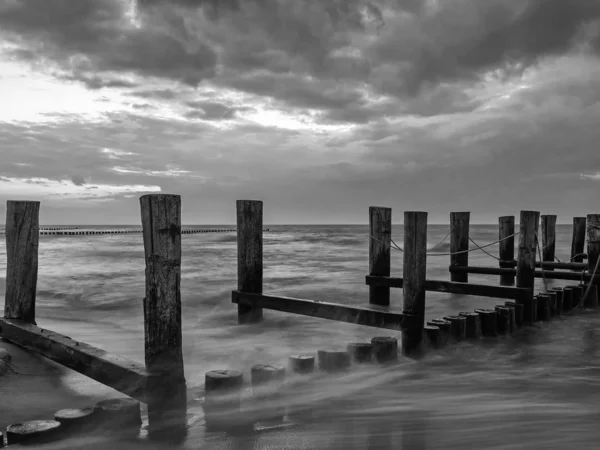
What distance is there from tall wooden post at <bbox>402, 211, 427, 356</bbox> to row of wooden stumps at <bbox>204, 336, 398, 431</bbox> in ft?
3.94

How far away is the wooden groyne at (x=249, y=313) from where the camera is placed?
411 centimetres

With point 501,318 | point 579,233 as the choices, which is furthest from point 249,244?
point 579,233

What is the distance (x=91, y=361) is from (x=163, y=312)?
81 centimetres

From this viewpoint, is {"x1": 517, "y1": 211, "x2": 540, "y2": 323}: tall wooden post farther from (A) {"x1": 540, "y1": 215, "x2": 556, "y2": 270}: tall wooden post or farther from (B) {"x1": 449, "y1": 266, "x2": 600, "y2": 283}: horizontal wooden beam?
(A) {"x1": 540, "y1": 215, "x2": 556, "y2": 270}: tall wooden post

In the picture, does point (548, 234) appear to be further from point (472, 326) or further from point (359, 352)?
point (359, 352)

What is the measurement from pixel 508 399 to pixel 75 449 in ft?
12.6

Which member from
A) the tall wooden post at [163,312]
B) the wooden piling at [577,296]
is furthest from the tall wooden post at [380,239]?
the tall wooden post at [163,312]

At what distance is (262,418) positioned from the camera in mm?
4277

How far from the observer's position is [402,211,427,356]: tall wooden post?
604 cm

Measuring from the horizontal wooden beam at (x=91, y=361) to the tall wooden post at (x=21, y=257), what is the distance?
708mm

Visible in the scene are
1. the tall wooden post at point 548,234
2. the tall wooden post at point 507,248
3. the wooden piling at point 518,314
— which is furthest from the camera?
the tall wooden post at point 548,234

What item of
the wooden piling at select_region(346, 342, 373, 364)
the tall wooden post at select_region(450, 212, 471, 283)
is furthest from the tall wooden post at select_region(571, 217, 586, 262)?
the wooden piling at select_region(346, 342, 373, 364)

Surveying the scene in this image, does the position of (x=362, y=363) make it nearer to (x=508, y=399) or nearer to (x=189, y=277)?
(x=508, y=399)

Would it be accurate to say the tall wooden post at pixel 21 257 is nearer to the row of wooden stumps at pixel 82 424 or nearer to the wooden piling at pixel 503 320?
the row of wooden stumps at pixel 82 424
